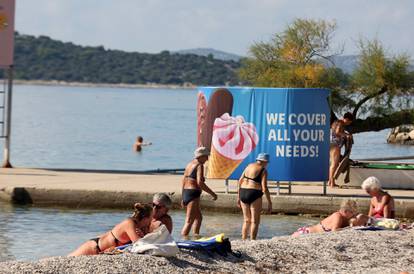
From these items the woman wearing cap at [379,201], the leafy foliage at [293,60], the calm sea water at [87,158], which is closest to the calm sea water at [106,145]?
the calm sea water at [87,158]

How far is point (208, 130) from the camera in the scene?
902 inches

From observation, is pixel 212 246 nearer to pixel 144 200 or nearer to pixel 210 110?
pixel 144 200

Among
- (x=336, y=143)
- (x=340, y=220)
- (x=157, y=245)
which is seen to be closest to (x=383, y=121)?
(x=336, y=143)

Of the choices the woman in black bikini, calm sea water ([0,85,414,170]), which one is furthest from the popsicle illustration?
calm sea water ([0,85,414,170])

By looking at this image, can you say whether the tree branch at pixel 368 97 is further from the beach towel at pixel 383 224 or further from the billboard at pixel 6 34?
the beach towel at pixel 383 224

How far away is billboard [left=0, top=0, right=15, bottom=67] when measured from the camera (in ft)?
91.5

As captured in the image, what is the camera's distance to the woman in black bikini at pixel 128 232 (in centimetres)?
1420

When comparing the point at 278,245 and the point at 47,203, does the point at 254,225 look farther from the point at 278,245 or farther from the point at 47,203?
A: the point at 47,203

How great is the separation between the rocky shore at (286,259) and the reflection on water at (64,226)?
3.47 metres

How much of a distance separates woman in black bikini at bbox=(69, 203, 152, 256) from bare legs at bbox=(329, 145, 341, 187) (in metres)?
10.4

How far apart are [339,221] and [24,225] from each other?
5.88 metres

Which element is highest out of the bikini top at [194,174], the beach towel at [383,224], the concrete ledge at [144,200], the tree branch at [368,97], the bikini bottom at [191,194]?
the tree branch at [368,97]

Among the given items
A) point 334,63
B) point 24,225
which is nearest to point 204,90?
point 24,225

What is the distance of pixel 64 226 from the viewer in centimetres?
2047
